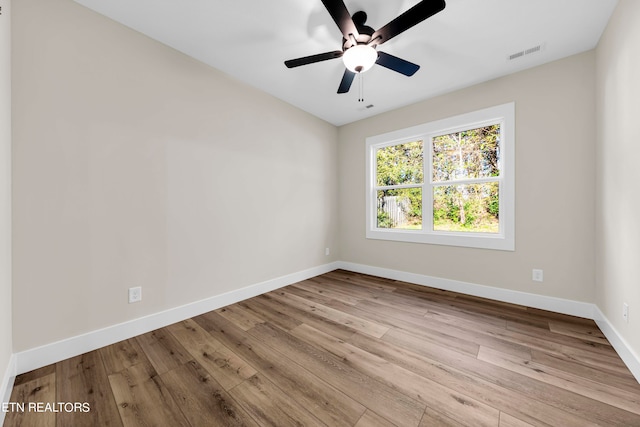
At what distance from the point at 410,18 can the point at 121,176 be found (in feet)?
8.06

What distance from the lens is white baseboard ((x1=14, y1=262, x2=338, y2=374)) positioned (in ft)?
5.20

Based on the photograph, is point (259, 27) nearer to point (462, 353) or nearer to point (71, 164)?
point (71, 164)

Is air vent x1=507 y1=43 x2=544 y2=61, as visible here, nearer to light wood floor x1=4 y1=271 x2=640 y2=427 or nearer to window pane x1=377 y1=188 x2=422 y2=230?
window pane x1=377 y1=188 x2=422 y2=230

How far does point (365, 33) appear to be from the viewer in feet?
5.82

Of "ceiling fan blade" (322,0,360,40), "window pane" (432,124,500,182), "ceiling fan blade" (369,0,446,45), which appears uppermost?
"ceiling fan blade" (322,0,360,40)

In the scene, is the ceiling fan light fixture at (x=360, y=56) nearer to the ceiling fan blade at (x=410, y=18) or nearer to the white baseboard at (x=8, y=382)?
the ceiling fan blade at (x=410, y=18)

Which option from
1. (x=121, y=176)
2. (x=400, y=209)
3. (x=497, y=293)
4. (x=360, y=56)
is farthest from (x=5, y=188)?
(x=497, y=293)

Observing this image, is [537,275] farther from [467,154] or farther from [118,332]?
[118,332]

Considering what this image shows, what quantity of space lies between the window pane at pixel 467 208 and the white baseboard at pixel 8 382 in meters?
3.96

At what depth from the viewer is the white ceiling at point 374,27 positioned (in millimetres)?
1778

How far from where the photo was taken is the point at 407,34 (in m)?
2.03

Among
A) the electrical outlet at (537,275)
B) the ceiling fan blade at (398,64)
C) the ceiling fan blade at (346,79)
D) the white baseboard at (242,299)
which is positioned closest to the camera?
the white baseboard at (242,299)

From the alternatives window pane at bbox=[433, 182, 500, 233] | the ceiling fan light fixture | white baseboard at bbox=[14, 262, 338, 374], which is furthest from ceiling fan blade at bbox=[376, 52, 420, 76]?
white baseboard at bbox=[14, 262, 338, 374]

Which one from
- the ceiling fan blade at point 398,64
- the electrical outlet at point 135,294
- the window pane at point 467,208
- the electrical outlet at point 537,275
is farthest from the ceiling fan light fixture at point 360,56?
the electrical outlet at point 537,275
